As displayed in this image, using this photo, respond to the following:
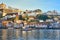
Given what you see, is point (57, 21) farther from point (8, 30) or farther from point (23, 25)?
point (8, 30)

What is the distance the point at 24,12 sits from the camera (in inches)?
397

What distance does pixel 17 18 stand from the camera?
10383 mm

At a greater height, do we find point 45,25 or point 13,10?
point 13,10

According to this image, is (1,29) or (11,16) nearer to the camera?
(11,16)

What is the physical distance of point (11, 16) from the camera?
33.5 ft

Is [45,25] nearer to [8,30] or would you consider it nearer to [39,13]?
[39,13]

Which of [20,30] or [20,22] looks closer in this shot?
[20,22]

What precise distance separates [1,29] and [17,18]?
1.21 meters

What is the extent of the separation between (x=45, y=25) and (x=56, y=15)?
678mm

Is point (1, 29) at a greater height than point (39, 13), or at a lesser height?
lesser

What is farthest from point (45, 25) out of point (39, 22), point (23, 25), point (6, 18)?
point (6, 18)

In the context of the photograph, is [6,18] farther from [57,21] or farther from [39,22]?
[57,21]

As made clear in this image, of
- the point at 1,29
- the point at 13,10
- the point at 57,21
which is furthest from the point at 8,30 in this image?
the point at 57,21

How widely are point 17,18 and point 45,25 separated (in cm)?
131
